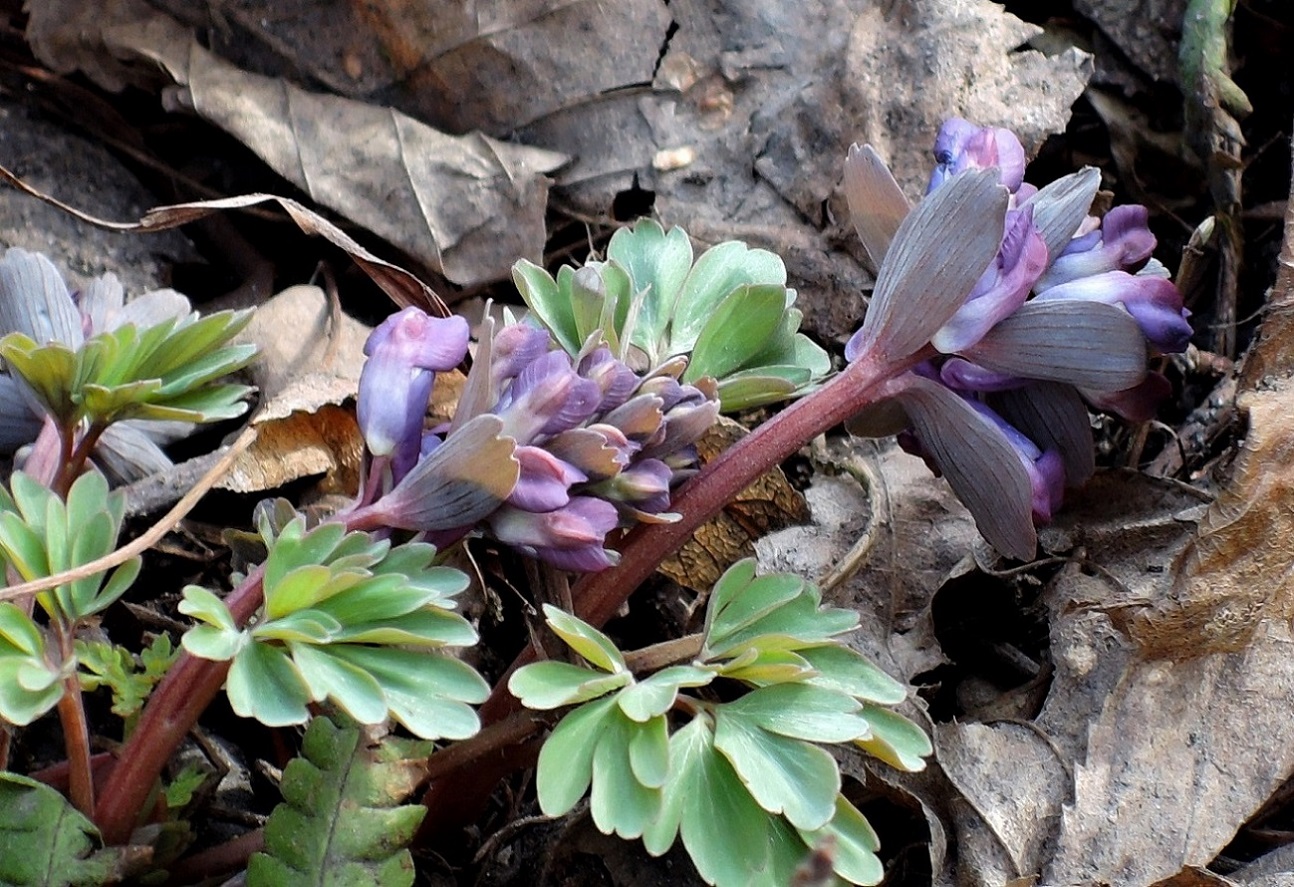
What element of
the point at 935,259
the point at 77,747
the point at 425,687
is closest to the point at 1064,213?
the point at 935,259

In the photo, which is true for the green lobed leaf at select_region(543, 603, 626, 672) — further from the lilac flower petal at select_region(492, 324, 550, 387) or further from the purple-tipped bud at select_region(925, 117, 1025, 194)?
the purple-tipped bud at select_region(925, 117, 1025, 194)

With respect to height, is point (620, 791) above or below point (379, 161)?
below

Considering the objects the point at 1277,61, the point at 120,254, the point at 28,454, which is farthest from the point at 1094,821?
the point at 120,254

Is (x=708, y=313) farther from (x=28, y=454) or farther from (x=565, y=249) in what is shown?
(x=28, y=454)

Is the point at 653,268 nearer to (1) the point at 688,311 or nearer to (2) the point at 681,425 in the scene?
(1) the point at 688,311

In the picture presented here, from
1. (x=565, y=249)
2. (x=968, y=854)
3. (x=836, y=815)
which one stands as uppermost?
(x=565, y=249)

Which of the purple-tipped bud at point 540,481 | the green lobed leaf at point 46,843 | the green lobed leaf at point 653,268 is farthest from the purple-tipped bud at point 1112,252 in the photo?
the green lobed leaf at point 46,843

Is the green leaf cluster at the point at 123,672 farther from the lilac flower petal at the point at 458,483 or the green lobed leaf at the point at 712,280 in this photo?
the green lobed leaf at the point at 712,280

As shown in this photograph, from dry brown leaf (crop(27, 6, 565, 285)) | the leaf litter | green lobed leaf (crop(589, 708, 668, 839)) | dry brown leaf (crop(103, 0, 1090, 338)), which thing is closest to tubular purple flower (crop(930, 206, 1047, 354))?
the leaf litter
